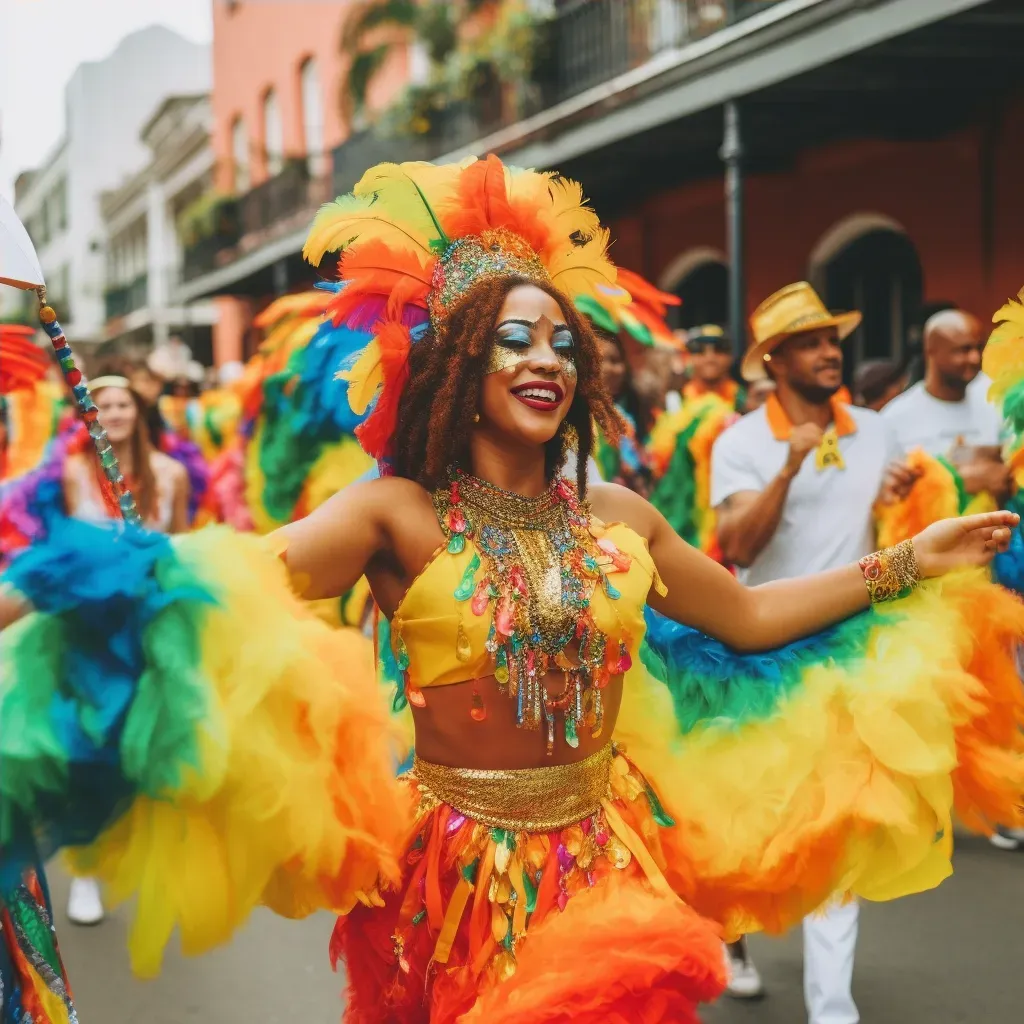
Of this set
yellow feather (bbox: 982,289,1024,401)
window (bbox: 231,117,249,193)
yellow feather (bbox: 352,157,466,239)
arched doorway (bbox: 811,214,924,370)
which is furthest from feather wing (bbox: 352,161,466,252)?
window (bbox: 231,117,249,193)

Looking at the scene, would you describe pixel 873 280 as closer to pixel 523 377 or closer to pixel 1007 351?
pixel 1007 351

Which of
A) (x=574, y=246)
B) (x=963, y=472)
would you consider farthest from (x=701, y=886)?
(x=963, y=472)

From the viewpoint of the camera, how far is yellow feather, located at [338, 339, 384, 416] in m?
2.87

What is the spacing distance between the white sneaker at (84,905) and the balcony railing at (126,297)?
45836 mm

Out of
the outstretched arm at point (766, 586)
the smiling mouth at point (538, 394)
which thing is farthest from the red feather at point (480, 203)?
the outstretched arm at point (766, 586)

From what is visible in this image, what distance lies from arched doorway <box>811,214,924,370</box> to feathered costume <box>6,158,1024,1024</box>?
9.85 m

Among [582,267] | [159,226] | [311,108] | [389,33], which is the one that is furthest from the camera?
[159,226]

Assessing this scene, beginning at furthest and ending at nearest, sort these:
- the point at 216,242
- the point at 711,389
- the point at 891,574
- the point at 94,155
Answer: the point at 94,155, the point at 216,242, the point at 711,389, the point at 891,574

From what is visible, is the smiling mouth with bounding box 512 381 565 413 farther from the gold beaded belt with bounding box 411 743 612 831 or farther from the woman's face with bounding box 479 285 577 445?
the gold beaded belt with bounding box 411 743 612 831

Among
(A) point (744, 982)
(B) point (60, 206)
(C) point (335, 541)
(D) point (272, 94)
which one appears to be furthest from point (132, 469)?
(B) point (60, 206)

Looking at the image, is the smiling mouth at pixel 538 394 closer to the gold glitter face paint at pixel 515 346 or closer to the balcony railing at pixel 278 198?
the gold glitter face paint at pixel 515 346

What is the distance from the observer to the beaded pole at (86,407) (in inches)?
104

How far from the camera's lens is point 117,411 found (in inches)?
246

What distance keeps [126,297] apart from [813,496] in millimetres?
50202
